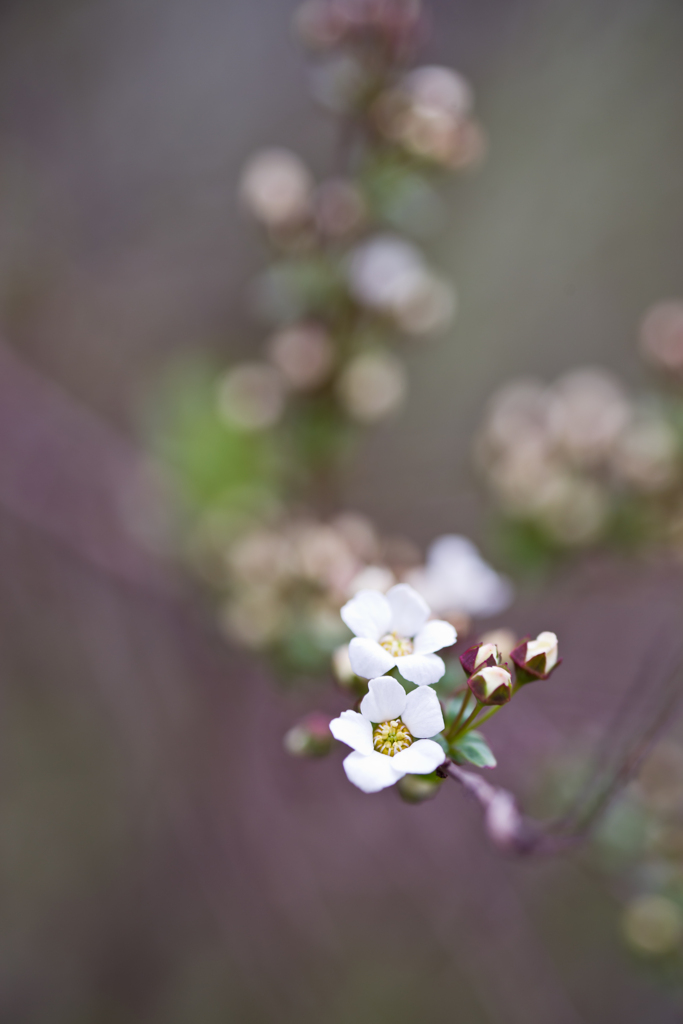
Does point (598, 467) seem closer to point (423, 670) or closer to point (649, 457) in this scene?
point (649, 457)

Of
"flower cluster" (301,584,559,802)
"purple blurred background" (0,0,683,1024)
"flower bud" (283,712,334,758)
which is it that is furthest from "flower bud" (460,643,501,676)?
"purple blurred background" (0,0,683,1024)

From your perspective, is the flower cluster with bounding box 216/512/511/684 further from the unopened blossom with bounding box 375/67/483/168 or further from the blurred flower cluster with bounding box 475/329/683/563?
the unopened blossom with bounding box 375/67/483/168

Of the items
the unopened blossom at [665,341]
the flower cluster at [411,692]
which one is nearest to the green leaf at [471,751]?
the flower cluster at [411,692]

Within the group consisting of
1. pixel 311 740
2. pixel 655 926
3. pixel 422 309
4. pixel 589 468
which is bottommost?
pixel 655 926

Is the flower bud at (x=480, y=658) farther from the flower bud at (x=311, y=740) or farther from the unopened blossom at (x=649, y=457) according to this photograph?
the unopened blossom at (x=649, y=457)

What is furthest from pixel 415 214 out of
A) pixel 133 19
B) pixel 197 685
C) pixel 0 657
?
pixel 133 19

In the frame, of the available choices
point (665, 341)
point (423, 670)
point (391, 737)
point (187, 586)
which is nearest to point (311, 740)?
point (391, 737)

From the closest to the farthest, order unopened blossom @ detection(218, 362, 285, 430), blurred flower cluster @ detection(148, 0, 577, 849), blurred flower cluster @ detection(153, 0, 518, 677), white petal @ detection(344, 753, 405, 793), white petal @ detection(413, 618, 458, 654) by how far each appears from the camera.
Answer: white petal @ detection(344, 753, 405, 793)
white petal @ detection(413, 618, 458, 654)
blurred flower cluster @ detection(148, 0, 577, 849)
blurred flower cluster @ detection(153, 0, 518, 677)
unopened blossom @ detection(218, 362, 285, 430)
